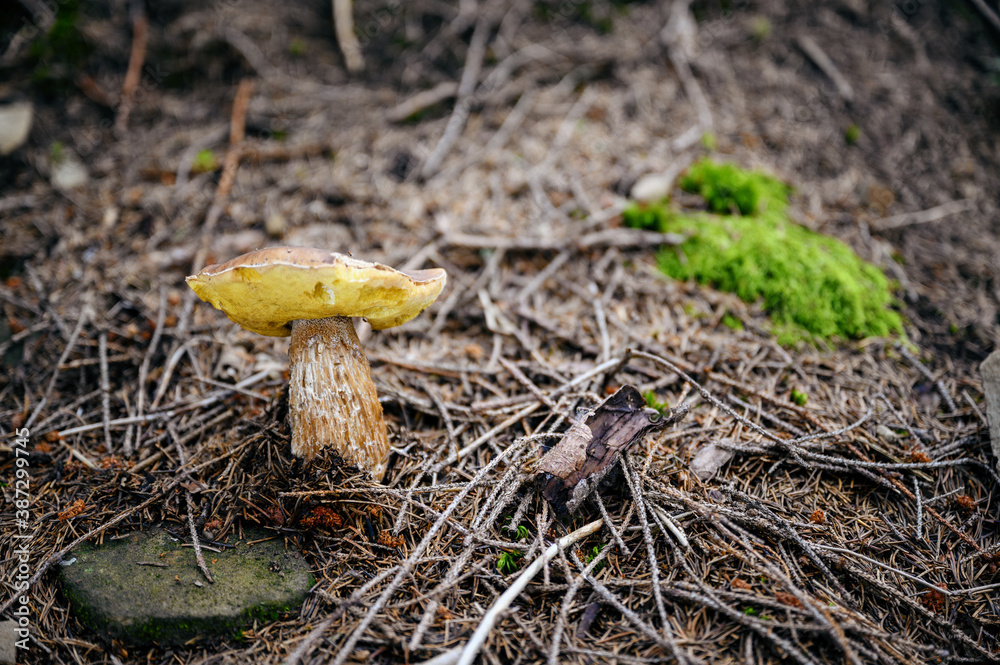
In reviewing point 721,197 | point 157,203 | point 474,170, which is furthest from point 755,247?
point 157,203

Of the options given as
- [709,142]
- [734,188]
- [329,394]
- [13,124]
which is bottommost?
[329,394]

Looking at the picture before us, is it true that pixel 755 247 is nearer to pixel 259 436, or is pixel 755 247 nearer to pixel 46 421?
pixel 259 436

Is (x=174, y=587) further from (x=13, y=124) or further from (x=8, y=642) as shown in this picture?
(x=13, y=124)

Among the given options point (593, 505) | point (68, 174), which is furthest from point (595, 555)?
point (68, 174)

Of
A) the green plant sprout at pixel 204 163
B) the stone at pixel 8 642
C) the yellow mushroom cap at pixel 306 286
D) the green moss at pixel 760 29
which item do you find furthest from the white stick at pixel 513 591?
the green moss at pixel 760 29

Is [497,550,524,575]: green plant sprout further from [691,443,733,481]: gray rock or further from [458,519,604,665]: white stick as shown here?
[691,443,733,481]: gray rock

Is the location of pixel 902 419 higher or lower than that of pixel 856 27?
lower
